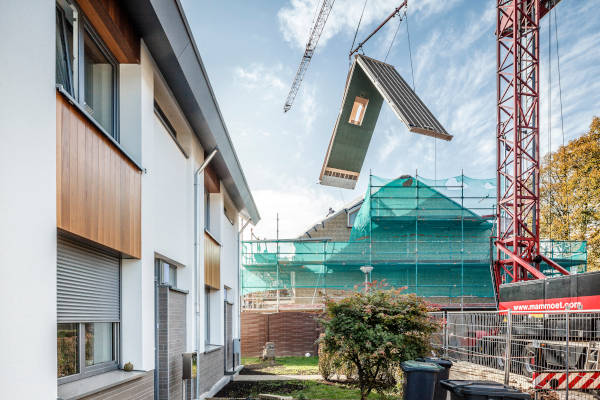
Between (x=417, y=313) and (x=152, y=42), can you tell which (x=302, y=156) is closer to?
(x=417, y=313)

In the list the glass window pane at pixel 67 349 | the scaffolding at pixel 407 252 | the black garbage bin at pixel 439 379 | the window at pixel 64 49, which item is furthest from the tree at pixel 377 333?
the scaffolding at pixel 407 252

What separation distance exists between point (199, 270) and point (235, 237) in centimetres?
795

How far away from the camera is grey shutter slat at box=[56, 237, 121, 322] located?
15.6ft

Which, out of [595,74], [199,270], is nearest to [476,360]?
[199,270]

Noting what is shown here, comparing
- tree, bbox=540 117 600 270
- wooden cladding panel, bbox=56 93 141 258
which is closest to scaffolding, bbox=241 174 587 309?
tree, bbox=540 117 600 270

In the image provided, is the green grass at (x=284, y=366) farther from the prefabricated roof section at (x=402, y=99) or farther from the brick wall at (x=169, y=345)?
the prefabricated roof section at (x=402, y=99)

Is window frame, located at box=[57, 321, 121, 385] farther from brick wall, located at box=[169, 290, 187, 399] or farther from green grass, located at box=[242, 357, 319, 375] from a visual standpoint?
green grass, located at box=[242, 357, 319, 375]

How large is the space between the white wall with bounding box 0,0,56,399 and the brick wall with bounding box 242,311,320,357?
738 inches

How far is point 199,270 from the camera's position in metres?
10.5

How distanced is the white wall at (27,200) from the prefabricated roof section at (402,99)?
523 inches

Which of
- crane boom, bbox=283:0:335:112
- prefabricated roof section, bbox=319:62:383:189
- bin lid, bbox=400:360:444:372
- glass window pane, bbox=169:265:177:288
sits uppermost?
crane boom, bbox=283:0:335:112

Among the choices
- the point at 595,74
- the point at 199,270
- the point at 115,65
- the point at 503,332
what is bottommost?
the point at 503,332

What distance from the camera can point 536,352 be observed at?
9.96 m

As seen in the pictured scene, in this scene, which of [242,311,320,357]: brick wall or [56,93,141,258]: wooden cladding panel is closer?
[56,93,141,258]: wooden cladding panel
